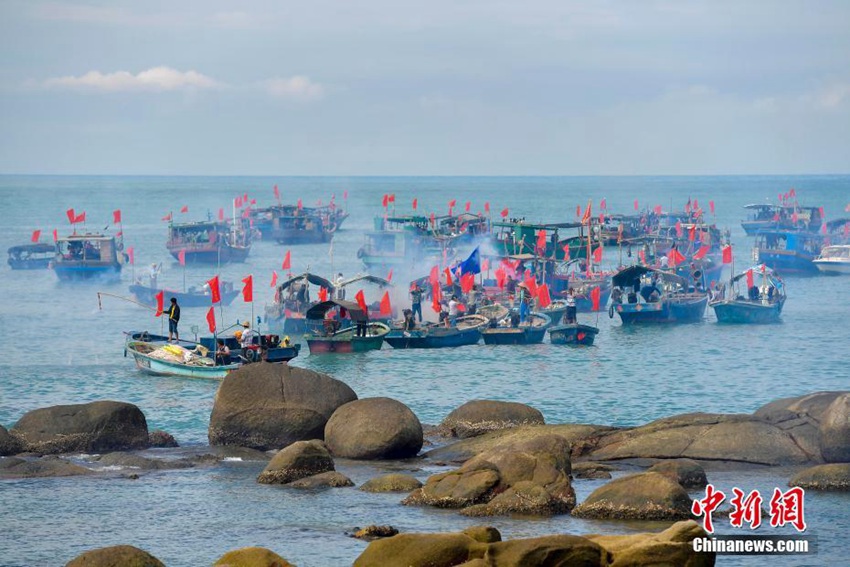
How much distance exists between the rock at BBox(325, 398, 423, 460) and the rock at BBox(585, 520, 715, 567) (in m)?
12.8

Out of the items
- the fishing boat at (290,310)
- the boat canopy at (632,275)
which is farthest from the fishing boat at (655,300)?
the fishing boat at (290,310)

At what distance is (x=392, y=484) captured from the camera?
30859mm

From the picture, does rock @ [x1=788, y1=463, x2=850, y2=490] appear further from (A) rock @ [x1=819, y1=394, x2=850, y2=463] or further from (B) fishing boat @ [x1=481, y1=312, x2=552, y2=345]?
(B) fishing boat @ [x1=481, y1=312, x2=552, y2=345]

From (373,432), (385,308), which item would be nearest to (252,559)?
(373,432)

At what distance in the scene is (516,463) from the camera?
29219mm

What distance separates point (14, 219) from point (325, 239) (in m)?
79.5

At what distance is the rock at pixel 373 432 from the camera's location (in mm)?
34500

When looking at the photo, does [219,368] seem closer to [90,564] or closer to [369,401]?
[369,401]

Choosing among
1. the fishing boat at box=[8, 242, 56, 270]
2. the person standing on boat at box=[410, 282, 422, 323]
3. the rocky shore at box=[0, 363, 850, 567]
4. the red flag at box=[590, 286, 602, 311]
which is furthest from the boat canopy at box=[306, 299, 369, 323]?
the fishing boat at box=[8, 242, 56, 270]

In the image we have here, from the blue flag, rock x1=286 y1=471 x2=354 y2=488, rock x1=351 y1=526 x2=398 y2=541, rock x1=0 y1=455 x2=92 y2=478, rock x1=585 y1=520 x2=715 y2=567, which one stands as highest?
the blue flag

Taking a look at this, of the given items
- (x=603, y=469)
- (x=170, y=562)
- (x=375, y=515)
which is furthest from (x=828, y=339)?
(x=170, y=562)

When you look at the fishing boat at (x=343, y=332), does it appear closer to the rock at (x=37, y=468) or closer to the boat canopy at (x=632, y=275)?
the boat canopy at (x=632, y=275)

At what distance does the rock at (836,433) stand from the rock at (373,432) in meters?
9.96

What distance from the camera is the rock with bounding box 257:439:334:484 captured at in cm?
3197
